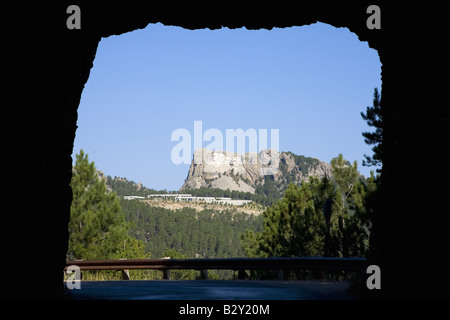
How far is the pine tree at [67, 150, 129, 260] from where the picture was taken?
45312 mm

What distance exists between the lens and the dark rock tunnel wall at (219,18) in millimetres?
7508

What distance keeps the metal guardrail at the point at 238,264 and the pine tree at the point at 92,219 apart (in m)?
29.4

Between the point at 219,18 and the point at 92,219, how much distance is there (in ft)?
126

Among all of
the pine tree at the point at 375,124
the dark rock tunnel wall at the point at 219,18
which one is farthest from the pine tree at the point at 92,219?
the dark rock tunnel wall at the point at 219,18

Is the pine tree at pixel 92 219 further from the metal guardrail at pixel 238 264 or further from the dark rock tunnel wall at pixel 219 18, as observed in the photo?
the dark rock tunnel wall at pixel 219 18

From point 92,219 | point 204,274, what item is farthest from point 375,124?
point 92,219

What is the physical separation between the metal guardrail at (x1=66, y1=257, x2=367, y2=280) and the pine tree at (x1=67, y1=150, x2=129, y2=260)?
29.4 meters

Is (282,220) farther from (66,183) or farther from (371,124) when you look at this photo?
(66,183)

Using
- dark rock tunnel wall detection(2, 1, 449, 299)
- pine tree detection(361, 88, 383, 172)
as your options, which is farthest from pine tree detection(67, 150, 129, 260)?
dark rock tunnel wall detection(2, 1, 449, 299)

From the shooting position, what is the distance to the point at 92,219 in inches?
1789

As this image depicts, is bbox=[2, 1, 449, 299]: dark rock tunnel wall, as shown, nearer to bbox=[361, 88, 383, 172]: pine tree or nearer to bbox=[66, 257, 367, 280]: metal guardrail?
bbox=[66, 257, 367, 280]: metal guardrail

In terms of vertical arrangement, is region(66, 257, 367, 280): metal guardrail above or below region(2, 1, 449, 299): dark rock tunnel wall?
below

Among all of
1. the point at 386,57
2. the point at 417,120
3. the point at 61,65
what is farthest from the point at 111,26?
the point at 417,120

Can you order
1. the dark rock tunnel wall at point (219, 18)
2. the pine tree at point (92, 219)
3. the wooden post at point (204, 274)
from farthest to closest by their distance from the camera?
the pine tree at point (92, 219) → the wooden post at point (204, 274) → the dark rock tunnel wall at point (219, 18)
